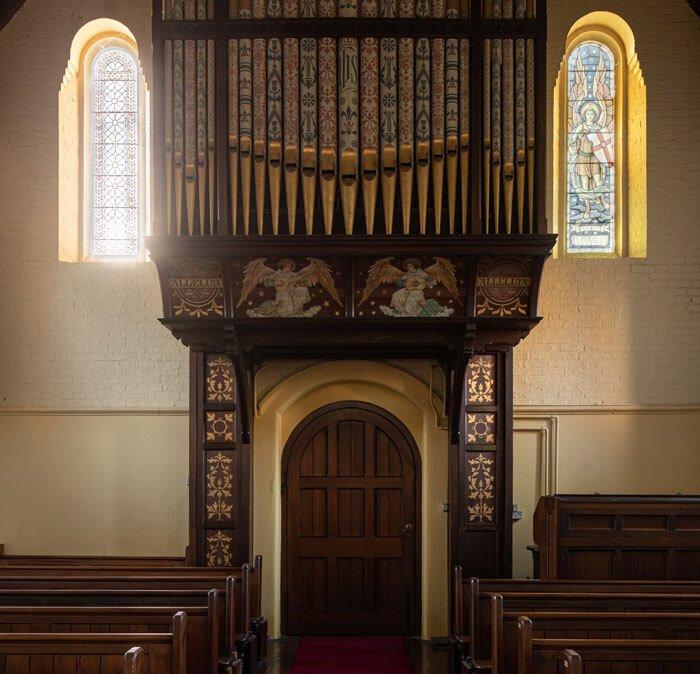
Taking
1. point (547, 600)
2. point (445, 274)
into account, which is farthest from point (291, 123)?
point (547, 600)

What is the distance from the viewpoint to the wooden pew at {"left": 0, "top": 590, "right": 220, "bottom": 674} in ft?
16.7

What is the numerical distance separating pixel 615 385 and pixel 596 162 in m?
2.40

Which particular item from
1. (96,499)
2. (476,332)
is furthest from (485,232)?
(96,499)

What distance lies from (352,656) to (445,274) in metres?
3.72

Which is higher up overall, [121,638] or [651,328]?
[651,328]

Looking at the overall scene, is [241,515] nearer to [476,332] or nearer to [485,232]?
[476,332]

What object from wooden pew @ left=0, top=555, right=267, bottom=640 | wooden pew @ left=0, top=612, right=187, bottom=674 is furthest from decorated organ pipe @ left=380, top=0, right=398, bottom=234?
wooden pew @ left=0, top=612, right=187, bottom=674

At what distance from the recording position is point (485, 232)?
7.01 metres

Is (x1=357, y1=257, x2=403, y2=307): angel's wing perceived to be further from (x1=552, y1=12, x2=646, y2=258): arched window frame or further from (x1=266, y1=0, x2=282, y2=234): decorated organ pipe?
(x1=552, y1=12, x2=646, y2=258): arched window frame

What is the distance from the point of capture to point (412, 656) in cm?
804

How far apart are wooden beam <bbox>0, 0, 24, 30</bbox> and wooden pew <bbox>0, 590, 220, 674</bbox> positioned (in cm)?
623

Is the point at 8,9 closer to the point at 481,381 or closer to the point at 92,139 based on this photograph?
the point at 92,139

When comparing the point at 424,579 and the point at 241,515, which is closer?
the point at 241,515

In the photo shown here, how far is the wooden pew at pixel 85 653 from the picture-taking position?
4445 mm
